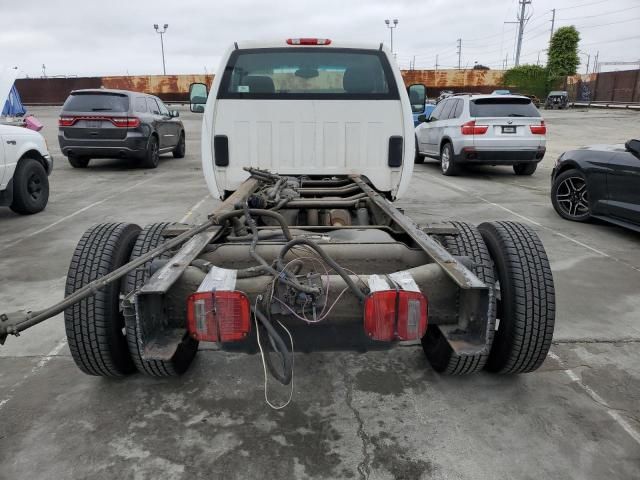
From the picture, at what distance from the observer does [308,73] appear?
473 centimetres

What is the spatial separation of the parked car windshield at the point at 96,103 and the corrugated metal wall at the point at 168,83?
27.7 meters

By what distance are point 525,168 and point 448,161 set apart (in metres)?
1.77

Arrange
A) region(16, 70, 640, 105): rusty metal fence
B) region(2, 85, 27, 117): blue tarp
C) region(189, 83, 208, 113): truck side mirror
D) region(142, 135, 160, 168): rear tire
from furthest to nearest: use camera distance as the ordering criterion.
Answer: region(16, 70, 640, 105): rusty metal fence
region(2, 85, 27, 117): blue tarp
region(142, 135, 160, 168): rear tire
region(189, 83, 208, 113): truck side mirror

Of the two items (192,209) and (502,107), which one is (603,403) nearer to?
(192,209)

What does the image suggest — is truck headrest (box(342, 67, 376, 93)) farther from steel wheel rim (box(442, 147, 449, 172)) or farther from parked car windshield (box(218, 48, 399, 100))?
steel wheel rim (box(442, 147, 449, 172))

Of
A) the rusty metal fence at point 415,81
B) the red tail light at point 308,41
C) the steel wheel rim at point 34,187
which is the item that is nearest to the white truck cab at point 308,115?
the red tail light at point 308,41

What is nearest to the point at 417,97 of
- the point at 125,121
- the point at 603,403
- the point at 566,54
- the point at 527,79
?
the point at 603,403

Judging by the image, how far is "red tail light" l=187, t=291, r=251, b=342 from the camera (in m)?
2.11

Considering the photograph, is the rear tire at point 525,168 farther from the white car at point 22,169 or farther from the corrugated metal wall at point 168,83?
the corrugated metal wall at point 168,83

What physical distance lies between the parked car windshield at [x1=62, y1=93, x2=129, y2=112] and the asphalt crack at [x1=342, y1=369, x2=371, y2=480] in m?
10.1

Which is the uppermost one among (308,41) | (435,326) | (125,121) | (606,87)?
(606,87)

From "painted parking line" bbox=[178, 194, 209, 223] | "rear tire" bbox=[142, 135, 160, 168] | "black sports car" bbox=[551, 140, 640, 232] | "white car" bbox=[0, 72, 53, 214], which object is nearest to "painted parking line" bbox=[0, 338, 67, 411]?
"painted parking line" bbox=[178, 194, 209, 223]

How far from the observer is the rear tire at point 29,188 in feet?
23.6

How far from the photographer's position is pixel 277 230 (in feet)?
10.2
